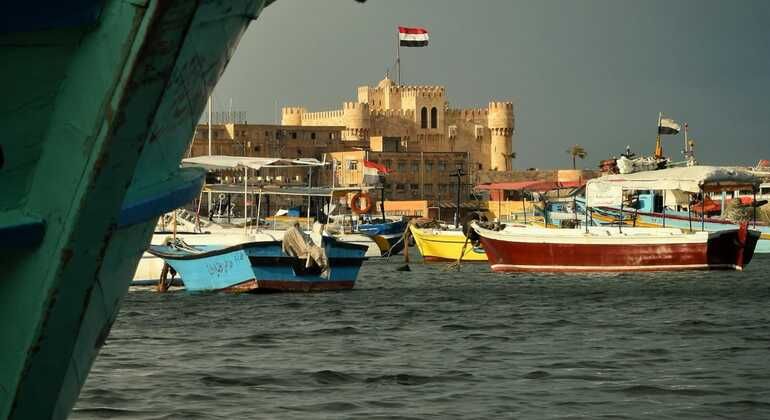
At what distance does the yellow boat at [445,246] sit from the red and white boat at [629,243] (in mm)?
8214

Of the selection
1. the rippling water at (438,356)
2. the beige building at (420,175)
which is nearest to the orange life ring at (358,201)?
the rippling water at (438,356)

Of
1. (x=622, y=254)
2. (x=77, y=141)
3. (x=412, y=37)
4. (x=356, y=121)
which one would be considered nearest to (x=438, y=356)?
(x=77, y=141)

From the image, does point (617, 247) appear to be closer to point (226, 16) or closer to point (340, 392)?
point (340, 392)

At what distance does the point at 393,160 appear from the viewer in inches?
4373

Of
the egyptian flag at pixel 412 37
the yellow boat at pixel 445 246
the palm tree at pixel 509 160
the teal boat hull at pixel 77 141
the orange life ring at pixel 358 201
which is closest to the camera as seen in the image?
the teal boat hull at pixel 77 141

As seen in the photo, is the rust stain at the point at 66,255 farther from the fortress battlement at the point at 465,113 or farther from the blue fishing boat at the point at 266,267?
the fortress battlement at the point at 465,113

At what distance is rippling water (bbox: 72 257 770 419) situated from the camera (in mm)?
12148

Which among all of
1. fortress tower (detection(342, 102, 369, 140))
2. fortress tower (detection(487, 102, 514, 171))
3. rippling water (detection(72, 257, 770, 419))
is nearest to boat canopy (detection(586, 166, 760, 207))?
rippling water (detection(72, 257, 770, 419))

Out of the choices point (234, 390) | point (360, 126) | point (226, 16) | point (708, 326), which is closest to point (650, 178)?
point (708, 326)

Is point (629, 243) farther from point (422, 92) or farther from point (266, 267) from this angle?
point (422, 92)

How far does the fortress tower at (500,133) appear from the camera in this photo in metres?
134

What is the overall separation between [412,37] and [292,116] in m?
31.8

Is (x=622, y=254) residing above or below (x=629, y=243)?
below

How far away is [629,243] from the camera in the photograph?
33656 millimetres
